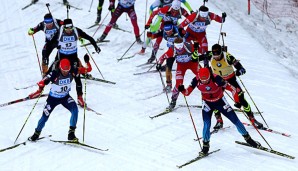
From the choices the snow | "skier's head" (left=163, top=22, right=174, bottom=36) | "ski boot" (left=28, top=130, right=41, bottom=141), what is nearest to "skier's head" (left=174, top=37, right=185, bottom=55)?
"skier's head" (left=163, top=22, right=174, bottom=36)

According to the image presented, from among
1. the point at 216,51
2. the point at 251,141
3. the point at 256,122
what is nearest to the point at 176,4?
the point at 216,51

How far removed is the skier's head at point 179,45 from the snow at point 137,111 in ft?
4.27

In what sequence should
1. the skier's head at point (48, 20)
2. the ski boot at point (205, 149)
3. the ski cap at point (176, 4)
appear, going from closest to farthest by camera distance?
the ski boot at point (205, 149) < the skier's head at point (48, 20) < the ski cap at point (176, 4)

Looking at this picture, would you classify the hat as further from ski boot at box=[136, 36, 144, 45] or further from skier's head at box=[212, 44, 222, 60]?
ski boot at box=[136, 36, 144, 45]

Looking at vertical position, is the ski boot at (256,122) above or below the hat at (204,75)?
below

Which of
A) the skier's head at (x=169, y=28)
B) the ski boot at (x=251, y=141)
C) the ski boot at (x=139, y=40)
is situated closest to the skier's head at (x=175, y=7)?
the skier's head at (x=169, y=28)

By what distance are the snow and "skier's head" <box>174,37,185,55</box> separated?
130cm

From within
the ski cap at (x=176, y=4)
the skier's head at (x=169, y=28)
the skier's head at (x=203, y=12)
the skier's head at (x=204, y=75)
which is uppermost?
the ski cap at (x=176, y=4)

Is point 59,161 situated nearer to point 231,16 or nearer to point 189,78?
point 189,78

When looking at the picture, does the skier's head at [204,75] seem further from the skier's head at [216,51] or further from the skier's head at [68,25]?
the skier's head at [68,25]

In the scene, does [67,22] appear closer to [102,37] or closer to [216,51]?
[216,51]

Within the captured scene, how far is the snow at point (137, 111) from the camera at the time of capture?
8797 millimetres

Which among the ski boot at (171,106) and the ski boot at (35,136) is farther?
the ski boot at (171,106)

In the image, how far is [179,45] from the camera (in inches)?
433
